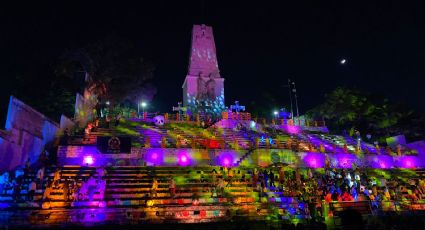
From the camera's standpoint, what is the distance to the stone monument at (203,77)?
44.3m

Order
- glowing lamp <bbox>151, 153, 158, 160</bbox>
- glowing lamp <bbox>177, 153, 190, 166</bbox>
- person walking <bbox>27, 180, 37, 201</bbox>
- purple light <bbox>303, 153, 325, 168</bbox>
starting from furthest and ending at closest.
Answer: purple light <bbox>303, 153, 325, 168</bbox> < glowing lamp <bbox>177, 153, 190, 166</bbox> < glowing lamp <bbox>151, 153, 158, 160</bbox> < person walking <bbox>27, 180, 37, 201</bbox>

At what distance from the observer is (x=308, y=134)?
35219mm

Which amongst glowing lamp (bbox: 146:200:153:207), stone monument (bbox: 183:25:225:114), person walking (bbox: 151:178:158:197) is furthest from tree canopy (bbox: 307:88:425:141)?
glowing lamp (bbox: 146:200:153:207)

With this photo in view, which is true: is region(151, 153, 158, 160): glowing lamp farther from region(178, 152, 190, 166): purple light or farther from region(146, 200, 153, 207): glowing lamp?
region(146, 200, 153, 207): glowing lamp

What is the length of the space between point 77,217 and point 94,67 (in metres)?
24.5

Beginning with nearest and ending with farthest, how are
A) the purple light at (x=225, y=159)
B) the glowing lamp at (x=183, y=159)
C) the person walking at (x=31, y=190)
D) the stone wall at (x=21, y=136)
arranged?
the person walking at (x=31, y=190) → the stone wall at (x=21, y=136) → the glowing lamp at (x=183, y=159) → the purple light at (x=225, y=159)

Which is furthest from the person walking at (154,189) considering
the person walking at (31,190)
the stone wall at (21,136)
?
the stone wall at (21,136)

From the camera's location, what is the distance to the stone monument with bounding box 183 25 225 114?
44.3 metres

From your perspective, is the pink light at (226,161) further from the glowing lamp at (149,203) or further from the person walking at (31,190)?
the person walking at (31,190)

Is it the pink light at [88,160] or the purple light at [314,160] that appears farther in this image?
the purple light at [314,160]

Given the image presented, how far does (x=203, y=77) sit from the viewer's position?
45.7 metres

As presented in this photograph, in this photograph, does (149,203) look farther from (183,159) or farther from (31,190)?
(183,159)

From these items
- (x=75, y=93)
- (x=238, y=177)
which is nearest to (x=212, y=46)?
(x=75, y=93)

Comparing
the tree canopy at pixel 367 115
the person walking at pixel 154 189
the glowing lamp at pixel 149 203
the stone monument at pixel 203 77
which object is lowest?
the glowing lamp at pixel 149 203
